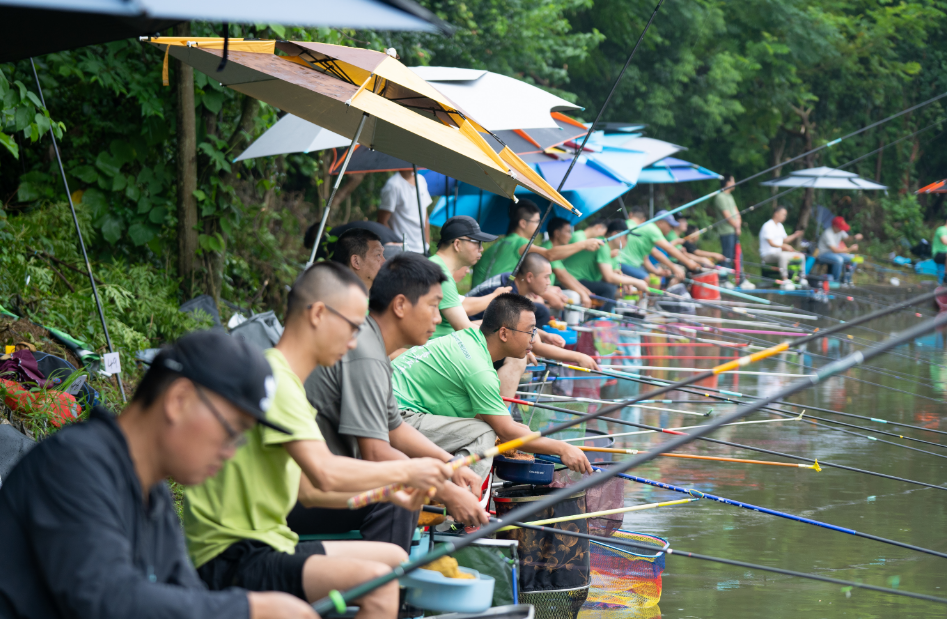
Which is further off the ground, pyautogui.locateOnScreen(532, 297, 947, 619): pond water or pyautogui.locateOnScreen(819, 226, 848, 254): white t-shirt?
pyautogui.locateOnScreen(819, 226, 848, 254): white t-shirt

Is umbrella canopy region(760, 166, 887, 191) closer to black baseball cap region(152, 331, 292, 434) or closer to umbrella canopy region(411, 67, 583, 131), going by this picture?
umbrella canopy region(411, 67, 583, 131)

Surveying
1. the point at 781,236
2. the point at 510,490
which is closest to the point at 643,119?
the point at 781,236

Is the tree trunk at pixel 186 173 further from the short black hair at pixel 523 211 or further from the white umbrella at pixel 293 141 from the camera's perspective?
the short black hair at pixel 523 211

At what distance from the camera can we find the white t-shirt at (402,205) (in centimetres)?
888

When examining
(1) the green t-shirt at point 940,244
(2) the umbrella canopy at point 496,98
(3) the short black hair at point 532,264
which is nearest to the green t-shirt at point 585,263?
(2) the umbrella canopy at point 496,98

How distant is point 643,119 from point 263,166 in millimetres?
17928

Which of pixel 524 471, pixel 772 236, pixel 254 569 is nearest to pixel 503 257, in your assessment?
pixel 524 471

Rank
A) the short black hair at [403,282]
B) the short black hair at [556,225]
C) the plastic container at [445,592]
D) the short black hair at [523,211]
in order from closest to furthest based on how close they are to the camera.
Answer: the plastic container at [445,592], the short black hair at [403,282], the short black hair at [523,211], the short black hair at [556,225]

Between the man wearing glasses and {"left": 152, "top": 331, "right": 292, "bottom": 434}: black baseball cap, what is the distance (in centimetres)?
238

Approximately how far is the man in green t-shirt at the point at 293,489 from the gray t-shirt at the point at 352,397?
46cm

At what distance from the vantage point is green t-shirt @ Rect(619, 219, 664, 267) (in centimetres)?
1335

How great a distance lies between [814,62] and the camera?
2700 centimetres

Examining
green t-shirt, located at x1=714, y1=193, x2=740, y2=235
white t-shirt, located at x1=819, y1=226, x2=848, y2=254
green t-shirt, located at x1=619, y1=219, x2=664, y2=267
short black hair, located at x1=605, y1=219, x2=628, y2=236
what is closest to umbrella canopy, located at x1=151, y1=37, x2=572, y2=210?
short black hair, located at x1=605, y1=219, x2=628, y2=236

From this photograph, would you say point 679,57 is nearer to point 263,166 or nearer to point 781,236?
point 781,236
